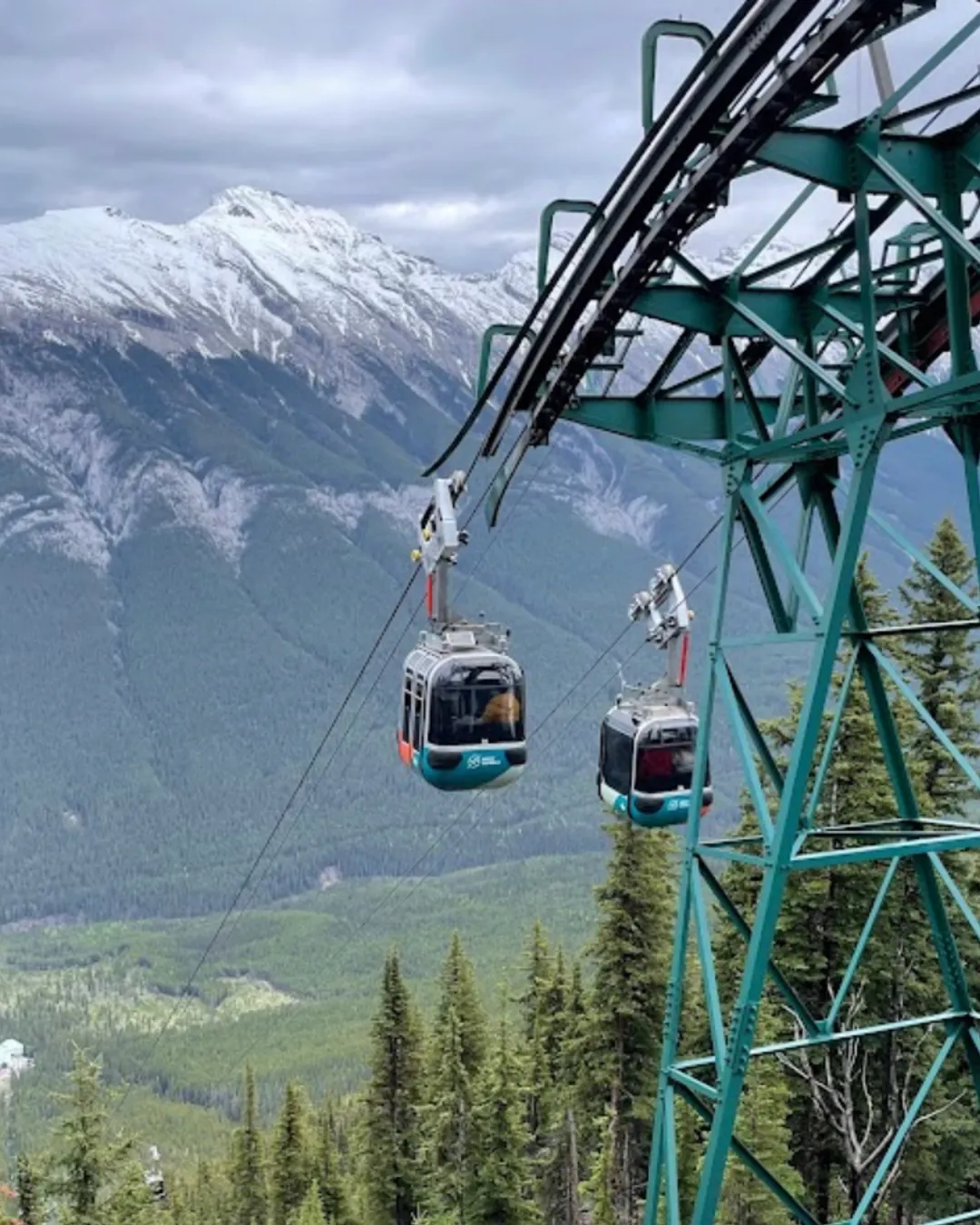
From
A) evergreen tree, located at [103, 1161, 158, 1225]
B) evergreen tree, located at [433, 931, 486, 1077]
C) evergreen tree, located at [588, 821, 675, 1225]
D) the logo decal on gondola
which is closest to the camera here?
the logo decal on gondola

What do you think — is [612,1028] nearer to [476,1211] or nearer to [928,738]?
[476,1211]

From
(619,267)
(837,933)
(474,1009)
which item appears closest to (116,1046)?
(474,1009)

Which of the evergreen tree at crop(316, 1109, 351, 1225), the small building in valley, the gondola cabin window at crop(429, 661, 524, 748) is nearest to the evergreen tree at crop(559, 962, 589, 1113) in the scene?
the evergreen tree at crop(316, 1109, 351, 1225)

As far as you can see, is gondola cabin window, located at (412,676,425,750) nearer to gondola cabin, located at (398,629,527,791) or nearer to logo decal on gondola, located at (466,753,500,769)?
gondola cabin, located at (398,629,527,791)

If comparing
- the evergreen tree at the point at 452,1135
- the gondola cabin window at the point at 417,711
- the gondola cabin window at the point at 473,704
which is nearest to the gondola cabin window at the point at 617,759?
the gondola cabin window at the point at 473,704

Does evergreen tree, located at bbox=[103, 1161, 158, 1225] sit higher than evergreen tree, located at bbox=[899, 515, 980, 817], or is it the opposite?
evergreen tree, located at bbox=[899, 515, 980, 817]

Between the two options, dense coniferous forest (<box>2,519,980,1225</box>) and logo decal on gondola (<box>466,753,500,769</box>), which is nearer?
logo decal on gondola (<box>466,753,500,769</box>)

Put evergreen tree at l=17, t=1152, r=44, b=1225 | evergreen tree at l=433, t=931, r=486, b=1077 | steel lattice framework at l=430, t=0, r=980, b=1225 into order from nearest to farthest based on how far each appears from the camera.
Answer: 1. steel lattice framework at l=430, t=0, r=980, b=1225
2. evergreen tree at l=17, t=1152, r=44, b=1225
3. evergreen tree at l=433, t=931, r=486, b=1077
